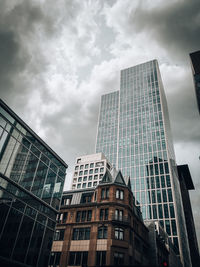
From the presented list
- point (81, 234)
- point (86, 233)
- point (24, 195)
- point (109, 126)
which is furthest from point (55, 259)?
point (109, 126)

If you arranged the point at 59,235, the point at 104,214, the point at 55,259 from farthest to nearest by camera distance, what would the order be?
1. the point at 59,235
2. the point at 104,214
3. the point at 55,259

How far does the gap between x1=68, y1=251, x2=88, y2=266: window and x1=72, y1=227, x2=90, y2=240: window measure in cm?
246

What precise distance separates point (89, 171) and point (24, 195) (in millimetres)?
91644

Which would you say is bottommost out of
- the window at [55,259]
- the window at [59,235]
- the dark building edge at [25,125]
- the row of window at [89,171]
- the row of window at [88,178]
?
the window at [55,259]

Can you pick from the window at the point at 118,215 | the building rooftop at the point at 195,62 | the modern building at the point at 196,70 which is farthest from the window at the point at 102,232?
the building rooftop at the point at 195,62

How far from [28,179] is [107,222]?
18871 mm

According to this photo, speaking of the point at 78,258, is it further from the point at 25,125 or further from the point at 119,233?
the point at 25,125

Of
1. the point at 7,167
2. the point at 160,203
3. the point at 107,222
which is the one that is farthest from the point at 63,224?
the point at 160,203

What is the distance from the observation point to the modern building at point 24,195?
22.8m

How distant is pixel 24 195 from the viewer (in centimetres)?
2573

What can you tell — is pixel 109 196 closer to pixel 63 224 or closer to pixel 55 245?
pixel 63 224

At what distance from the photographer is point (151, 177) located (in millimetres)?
117438

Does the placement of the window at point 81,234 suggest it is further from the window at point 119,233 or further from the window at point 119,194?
the window at point 119,194

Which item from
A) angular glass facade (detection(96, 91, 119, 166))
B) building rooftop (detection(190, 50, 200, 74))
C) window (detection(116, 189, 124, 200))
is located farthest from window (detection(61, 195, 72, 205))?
angular glass facade (detection(96, 91, 119, 166))
